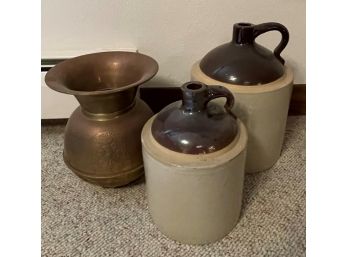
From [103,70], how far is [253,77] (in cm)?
40

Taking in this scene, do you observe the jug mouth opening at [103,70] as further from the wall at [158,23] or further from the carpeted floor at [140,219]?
the carpeted floor at [140,219]

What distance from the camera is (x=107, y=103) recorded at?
861mm

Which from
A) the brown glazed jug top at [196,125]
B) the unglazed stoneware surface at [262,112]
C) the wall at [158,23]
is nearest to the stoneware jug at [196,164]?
the brown glazed jug top at [196,125]

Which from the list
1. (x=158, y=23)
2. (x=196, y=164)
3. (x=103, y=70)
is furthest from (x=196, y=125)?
(x=158, y=23)

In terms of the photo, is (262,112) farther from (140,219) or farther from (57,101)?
(57,101)

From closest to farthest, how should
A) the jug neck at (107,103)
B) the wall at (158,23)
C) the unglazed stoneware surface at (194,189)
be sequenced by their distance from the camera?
the unglazed stoneware surface at (194,189)
the jug neck at (107,103)
the wall at (158,23)

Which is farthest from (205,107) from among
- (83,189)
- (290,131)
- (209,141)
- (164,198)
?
(290,131)

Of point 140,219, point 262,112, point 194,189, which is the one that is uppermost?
point 262,112

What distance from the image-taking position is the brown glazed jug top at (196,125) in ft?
2.43

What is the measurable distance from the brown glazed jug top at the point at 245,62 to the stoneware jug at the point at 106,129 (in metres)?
0.17

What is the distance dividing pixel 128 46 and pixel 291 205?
67 centimetres

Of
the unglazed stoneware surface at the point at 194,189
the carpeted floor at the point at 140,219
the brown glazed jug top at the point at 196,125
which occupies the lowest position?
the carpeted floor at the point at 140,219

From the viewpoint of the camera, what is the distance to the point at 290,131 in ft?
4.00

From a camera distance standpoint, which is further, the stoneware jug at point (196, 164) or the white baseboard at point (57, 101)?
the white baseboard at point (57, 101)
